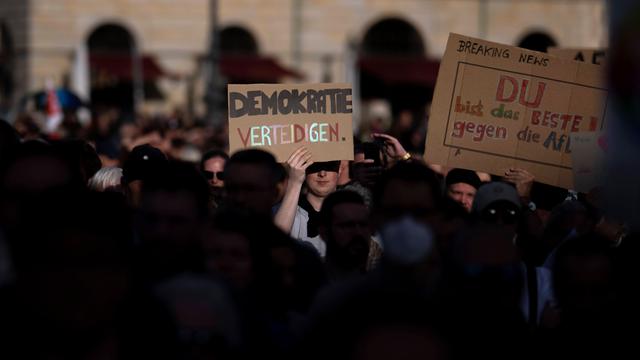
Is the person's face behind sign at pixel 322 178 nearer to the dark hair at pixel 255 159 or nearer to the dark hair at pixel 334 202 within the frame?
the dark hair at pixel 334 202

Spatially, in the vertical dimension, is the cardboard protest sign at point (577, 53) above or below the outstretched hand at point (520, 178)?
above

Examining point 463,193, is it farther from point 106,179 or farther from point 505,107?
point 106,179

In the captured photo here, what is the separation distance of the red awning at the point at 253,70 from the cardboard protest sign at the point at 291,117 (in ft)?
95.3

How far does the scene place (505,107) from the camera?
31.0ft

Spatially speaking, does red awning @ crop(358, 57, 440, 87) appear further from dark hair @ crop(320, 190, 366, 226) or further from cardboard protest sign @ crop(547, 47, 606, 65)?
dark hair @ crop(320, 190, 366, 226)

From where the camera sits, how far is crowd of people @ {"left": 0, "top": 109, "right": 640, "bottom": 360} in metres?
4.46

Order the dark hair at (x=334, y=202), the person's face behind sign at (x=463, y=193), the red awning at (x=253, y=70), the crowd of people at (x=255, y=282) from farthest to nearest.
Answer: the red awning at (x=253, y=70), the person's face behind sign at (x=463, y=193), the dark hair at (x=334, y=202), the crowd of people at (x=255, y=282)

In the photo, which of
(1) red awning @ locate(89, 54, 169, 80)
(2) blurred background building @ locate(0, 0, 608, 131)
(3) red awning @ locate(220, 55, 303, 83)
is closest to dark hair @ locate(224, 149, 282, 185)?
(2) blurred background building @ locate(0, 0, 608, 131)

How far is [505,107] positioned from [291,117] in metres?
1.37

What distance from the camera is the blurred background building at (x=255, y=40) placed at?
3928cm

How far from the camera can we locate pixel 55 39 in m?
39.6

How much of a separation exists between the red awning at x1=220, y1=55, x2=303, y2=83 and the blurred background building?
0.04m

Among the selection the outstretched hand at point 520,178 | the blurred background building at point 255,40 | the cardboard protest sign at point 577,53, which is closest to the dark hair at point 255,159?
the outstretched hand at point 520,178

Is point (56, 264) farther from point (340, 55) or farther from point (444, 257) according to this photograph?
point (340, 55)
